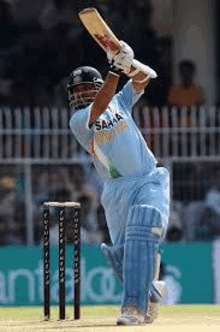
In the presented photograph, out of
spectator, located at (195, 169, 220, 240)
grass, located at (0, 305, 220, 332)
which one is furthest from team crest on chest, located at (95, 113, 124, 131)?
spectator, located at (195, 169, 220, 240)

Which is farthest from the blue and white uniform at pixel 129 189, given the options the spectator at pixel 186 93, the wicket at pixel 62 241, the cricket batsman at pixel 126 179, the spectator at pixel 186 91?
the spectator at pixel 186 93

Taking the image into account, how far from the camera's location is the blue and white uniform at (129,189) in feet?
29.0

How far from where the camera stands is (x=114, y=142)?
909cm

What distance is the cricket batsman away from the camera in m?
8.82

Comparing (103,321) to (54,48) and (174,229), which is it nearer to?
(174,229)

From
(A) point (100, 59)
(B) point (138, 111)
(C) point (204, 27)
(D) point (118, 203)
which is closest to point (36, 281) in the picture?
(B) point (138, 111)

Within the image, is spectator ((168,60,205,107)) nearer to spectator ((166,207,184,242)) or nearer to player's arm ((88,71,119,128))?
spectator ((166,207,184,242))

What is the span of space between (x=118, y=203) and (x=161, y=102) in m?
7.76

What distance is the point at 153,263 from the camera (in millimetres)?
8898

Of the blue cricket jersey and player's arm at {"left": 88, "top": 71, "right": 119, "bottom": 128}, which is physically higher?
player's arm at {"left": 88, "top": 71, "right": 119, "bottom": 128}

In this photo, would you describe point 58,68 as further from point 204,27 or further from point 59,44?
point 204,27

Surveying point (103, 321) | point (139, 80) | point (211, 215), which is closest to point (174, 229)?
point (211, 215)

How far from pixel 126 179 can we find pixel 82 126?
0.46 m

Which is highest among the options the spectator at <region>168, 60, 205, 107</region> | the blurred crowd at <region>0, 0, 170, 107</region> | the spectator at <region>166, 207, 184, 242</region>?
the blurred crowd at <region>0, 0, 170, 107</region>
